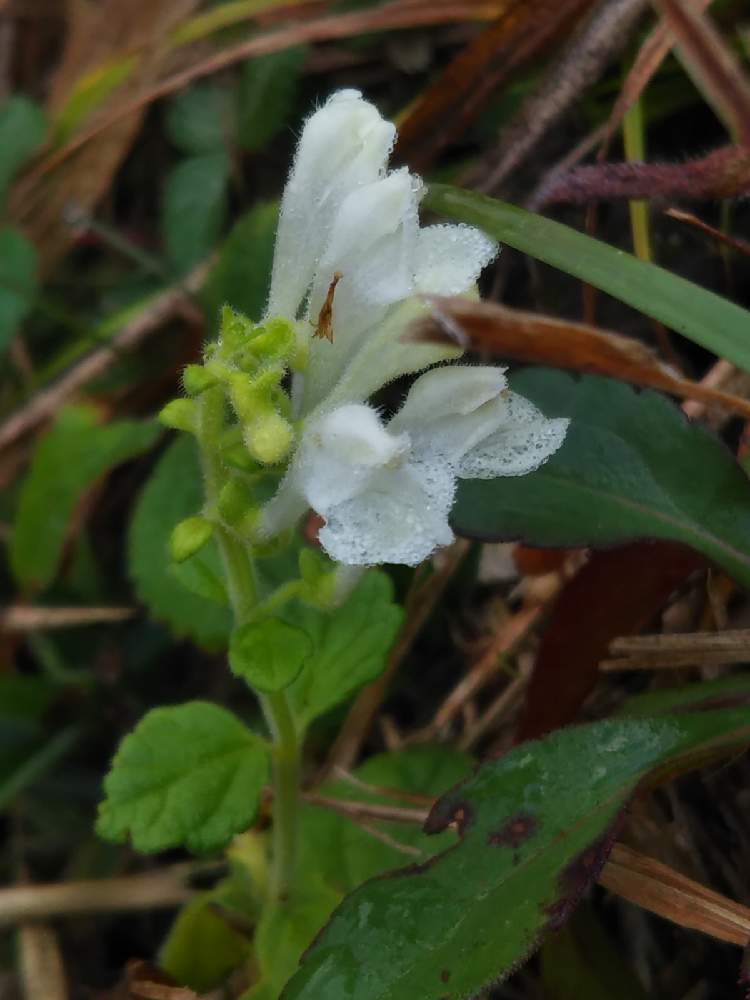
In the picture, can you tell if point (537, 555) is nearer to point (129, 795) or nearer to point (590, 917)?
point (590, 917)

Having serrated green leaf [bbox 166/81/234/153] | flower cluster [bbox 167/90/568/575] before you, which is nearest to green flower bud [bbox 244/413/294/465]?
flower cluster [bbox 167/90/568/575]

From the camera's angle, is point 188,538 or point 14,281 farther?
point 14,281

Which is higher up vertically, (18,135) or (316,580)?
(18,135)

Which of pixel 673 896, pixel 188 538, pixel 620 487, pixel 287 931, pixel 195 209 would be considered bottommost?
pixel 673 896

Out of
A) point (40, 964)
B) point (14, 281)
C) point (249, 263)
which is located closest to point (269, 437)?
point (249, 263)

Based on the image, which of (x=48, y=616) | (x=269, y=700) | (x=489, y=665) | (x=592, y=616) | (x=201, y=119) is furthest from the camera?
(x=201, y=119)

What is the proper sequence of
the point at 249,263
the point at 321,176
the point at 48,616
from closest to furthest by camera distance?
the point at 321,176 → the point at 249,263 → the point at 48,616

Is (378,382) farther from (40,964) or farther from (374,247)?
(40,964)

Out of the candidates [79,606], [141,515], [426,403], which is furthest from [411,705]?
[426,403]
